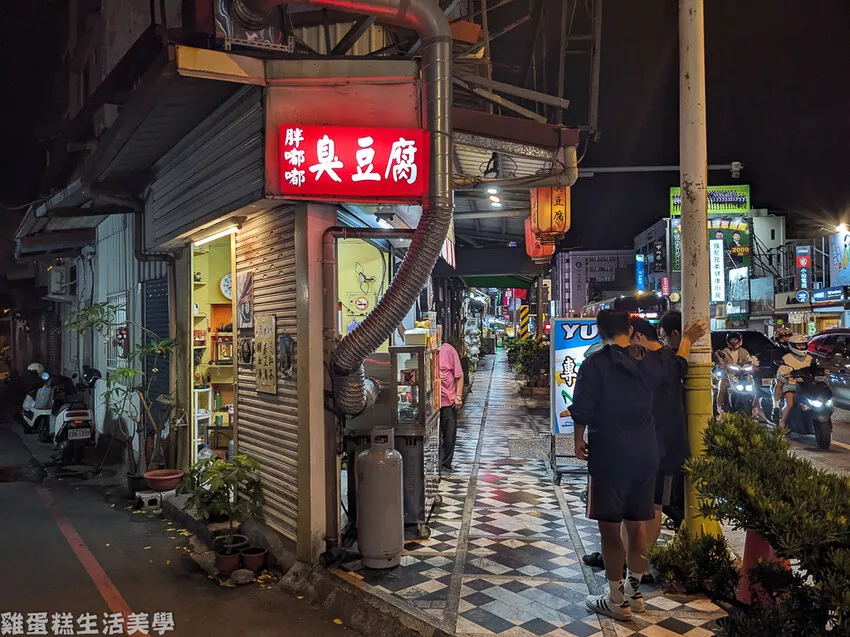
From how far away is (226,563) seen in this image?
254 inches

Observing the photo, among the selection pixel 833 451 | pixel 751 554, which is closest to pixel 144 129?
pixel 751 554

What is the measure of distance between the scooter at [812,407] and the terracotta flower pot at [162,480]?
11172 mm

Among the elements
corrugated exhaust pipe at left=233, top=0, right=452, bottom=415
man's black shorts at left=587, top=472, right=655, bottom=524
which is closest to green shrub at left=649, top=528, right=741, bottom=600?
man's black shorts at left=587, top=472, right=655, bottom=524

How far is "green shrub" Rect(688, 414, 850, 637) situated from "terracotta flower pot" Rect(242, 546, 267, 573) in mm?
4870

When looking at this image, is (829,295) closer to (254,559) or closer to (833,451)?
(833,451)

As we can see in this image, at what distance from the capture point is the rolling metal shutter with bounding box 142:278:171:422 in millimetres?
10719

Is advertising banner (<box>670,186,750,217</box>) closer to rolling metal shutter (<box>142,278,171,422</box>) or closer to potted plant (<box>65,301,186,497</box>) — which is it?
rolling metal shutter (<box>142,278,171,422</box>)

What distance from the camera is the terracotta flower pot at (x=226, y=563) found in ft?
21.2

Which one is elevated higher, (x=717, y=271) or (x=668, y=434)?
(x=717, y=271)

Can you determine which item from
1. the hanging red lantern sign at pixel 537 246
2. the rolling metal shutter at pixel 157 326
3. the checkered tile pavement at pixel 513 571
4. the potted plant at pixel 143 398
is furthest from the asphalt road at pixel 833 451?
the rolling metal shutter at pixel 157 326

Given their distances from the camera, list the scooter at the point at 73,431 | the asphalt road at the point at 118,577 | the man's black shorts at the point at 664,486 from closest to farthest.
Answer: the asphalt road at the point at 118,577 → the man's black shorts at the point at 664,486 → the scooter at the point at 73,431

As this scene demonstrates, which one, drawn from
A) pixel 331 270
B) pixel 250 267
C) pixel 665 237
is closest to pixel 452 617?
pixel 331 270

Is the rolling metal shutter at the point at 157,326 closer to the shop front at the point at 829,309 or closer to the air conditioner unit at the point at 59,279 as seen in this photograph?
the air conditioner unit at the point at 59,279

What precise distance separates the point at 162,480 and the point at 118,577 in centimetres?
283
